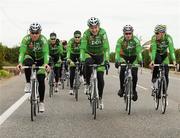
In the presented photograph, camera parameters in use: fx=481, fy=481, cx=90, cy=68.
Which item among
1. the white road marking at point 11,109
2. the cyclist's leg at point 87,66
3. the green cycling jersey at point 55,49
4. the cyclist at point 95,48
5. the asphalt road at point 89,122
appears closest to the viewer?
the asphalt road at point 89,122

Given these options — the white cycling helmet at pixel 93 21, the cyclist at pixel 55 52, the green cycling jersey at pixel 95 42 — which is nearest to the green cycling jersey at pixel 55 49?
the cyclist at pixel 55 52

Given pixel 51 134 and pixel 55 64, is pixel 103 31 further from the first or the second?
pixel 55 64

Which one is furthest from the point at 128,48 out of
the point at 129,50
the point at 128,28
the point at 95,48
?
the point at 95,48

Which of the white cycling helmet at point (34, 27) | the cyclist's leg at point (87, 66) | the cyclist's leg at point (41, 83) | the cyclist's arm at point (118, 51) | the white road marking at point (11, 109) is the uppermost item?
the white cycling helmet at point (34, 27)

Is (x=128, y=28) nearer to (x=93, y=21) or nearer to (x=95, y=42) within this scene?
(x=95, y=42)

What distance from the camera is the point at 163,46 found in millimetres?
12289

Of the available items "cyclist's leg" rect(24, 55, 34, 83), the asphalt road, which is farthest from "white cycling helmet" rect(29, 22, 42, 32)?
the asphalt road

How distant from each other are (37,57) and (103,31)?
1.72 metres

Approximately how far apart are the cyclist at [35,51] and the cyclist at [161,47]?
269 cm

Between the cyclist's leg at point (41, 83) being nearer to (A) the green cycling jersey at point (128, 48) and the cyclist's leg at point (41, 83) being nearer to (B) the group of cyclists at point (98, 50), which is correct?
(B) the group of cyclists at point (98, 50)

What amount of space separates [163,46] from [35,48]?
3.34 metres

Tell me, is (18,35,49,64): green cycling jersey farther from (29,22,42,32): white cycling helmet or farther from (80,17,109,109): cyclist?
(80,17,109,109): cyclist

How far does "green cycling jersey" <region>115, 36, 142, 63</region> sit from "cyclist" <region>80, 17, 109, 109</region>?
1.58 feet

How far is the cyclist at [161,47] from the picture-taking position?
1202 centimetres
